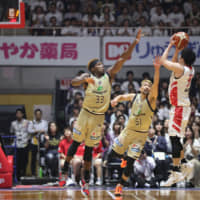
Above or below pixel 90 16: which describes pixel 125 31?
below

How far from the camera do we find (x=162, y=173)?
37.4 ft

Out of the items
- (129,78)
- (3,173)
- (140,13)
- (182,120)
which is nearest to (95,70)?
(182,120)

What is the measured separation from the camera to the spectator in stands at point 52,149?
11.8 metres

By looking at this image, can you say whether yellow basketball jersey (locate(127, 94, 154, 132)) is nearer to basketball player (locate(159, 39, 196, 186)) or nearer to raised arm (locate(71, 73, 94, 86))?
basketball player (locate(159, 39, 196, 186))

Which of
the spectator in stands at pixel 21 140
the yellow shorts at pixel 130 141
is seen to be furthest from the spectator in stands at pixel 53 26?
the yellow shorts at pixel 130 141

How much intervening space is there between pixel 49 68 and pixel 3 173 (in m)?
7.82

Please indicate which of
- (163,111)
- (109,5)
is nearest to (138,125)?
(163,111)

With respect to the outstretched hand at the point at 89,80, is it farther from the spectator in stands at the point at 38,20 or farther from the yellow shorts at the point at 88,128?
the spectator in stands at the point at 38,20

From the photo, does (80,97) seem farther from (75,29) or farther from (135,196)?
(135,196)

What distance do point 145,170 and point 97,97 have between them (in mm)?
3629

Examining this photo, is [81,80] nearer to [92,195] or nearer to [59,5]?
[92,195]

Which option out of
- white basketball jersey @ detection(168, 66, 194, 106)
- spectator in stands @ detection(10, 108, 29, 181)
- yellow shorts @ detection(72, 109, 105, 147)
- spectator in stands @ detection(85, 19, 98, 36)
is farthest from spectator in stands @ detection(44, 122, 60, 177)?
white basketball jersey @ detection(168, 66, 194, 106)

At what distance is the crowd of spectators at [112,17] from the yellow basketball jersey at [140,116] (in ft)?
22.4

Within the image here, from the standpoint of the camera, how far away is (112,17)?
1631 cm
